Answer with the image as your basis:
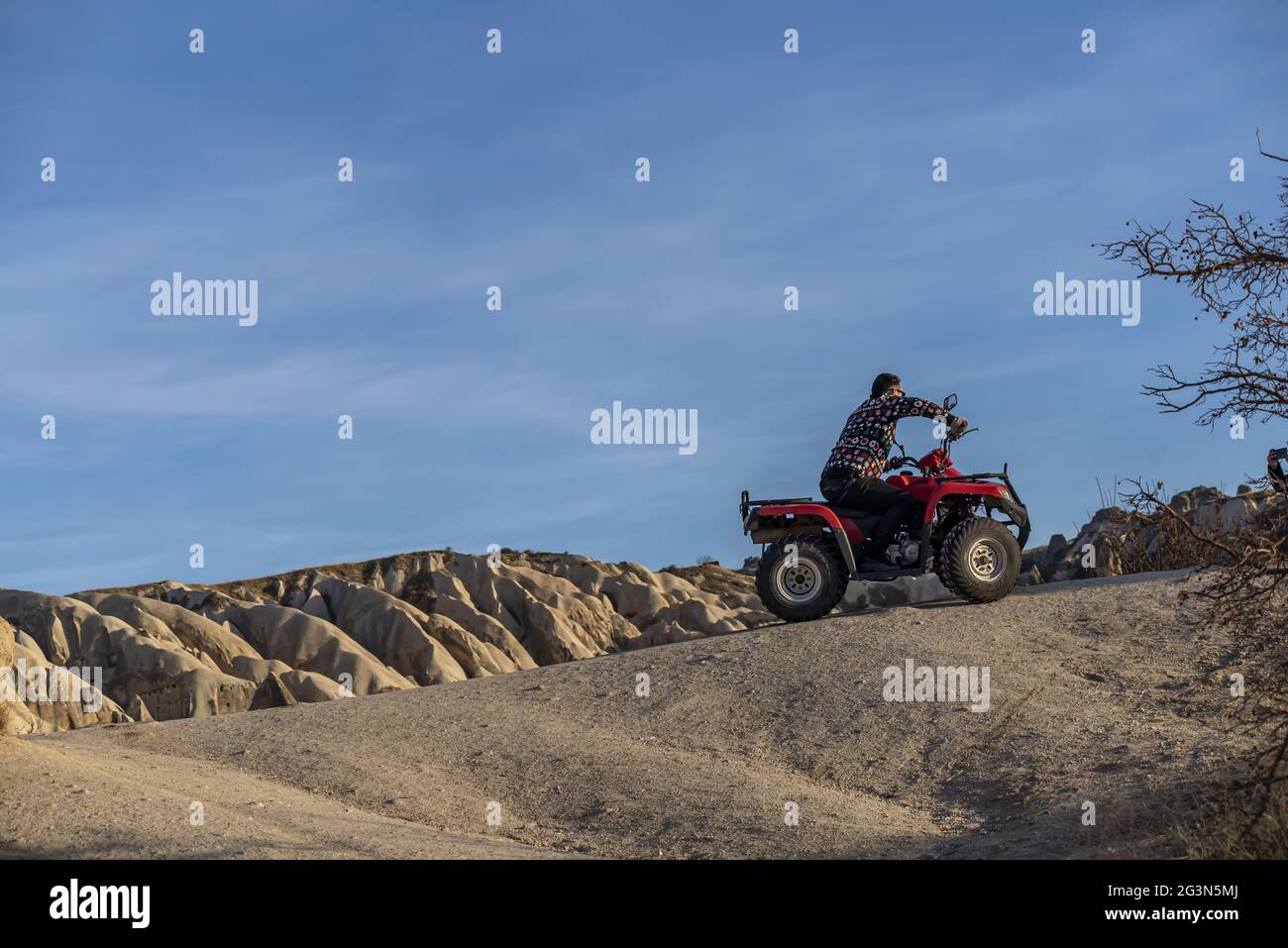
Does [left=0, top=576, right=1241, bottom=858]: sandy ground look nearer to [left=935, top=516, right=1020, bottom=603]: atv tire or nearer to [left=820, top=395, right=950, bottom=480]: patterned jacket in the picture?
[left=935, top=516, right=1020, bottom=603]: atv tire

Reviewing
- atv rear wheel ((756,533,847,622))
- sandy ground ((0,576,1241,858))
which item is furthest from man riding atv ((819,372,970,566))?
sandy ground ((0,576,1241,858))

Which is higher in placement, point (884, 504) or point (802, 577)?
point (884, 504)

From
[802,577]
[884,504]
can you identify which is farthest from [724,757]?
[884,504]

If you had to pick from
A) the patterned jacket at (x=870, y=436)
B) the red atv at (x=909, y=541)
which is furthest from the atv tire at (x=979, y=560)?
the patterned jacket at (x=870, y=436)

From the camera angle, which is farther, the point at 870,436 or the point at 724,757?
the point at 870,436

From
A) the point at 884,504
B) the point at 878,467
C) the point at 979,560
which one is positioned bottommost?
the point at 979,560

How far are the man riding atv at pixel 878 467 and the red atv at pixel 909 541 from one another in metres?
0.10

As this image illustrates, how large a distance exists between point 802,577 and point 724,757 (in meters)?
3.49

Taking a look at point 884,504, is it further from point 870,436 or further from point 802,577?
point 802,577

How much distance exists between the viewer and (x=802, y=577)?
586 inches

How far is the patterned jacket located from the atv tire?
107 centimetres
